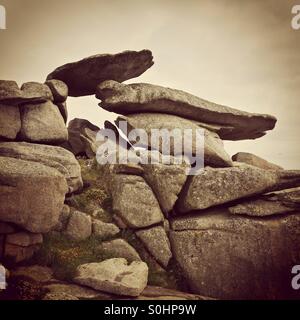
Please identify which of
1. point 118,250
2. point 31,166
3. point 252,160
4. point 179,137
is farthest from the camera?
point 252,160

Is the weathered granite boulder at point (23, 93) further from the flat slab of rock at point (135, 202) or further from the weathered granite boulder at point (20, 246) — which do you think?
the weathered granite boulder at point (20, 246)

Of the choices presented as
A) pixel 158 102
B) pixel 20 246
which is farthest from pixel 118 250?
pixel 158 102

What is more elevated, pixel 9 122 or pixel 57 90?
pixel 57 90

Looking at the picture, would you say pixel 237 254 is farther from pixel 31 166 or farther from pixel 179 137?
pixel 31 166

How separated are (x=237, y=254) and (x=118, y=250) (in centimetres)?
668

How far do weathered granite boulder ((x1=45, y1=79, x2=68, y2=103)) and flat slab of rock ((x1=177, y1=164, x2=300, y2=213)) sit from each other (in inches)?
449

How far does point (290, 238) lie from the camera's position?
17.0 m

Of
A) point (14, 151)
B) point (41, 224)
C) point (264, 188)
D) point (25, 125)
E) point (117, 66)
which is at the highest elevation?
point (117, 66)

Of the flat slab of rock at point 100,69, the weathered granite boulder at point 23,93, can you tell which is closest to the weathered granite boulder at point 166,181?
the weathered granite boulder at point 23,93

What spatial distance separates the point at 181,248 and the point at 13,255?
8804 mm

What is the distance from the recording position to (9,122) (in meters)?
18.6

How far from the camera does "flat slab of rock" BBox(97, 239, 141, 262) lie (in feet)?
51.5

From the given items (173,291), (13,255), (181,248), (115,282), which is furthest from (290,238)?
(13,255)
